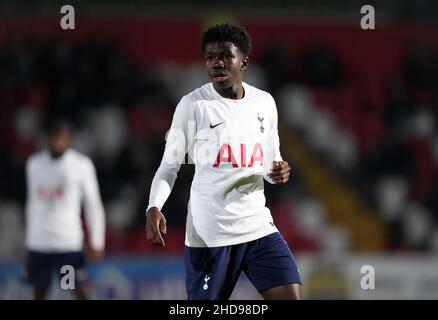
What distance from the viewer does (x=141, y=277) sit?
11336mm

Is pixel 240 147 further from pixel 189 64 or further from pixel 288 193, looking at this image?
pixel 189 64

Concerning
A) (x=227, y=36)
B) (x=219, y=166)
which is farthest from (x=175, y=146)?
(x=227, y=36)

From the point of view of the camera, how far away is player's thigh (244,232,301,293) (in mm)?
5215

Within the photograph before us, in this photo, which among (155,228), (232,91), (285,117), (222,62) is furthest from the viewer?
(285,117)

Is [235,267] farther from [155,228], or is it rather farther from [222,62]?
[222,62]

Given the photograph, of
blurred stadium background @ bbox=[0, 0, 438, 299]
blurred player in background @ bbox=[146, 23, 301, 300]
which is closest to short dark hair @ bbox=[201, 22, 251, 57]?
blurred player in background @ bbox=[146, 23, 301, 300]

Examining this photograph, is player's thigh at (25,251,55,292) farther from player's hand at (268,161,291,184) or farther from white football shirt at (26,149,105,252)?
player's hand at (268,161,291,184)

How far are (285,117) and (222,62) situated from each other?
1017cm

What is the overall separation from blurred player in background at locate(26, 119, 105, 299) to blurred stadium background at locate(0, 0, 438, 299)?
9.40ft

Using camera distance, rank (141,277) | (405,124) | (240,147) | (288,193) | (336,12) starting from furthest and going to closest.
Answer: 1. (336,12)
2. (405,124)
3. (288,193)
4. (141,277)
5. (240,147)

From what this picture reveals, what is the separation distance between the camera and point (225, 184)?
17.3 feet

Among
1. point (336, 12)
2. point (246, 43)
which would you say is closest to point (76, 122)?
point (336, 12)

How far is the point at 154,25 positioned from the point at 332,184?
4088 mm

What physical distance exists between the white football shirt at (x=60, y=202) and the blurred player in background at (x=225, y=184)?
3.28 metres
